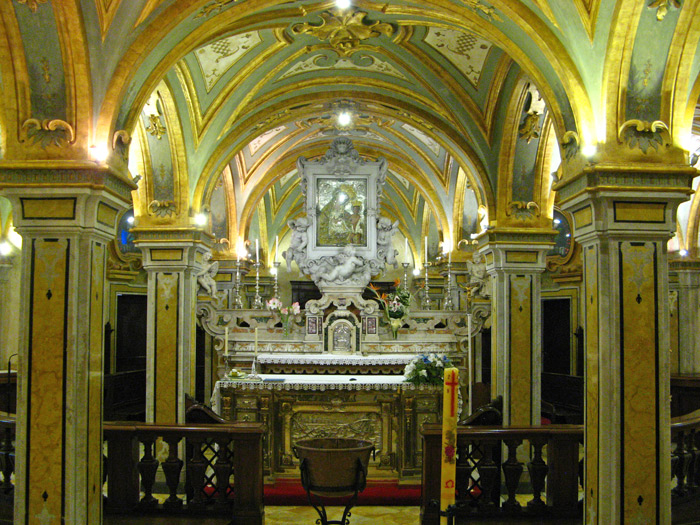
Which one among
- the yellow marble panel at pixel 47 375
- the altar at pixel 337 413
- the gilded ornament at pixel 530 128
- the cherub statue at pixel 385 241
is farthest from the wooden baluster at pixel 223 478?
the cherub statue at pixel 385 241

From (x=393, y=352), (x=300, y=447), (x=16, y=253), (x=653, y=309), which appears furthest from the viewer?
(x=16, y=253)

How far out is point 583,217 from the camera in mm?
5656

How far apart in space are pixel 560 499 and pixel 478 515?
2.40 ft

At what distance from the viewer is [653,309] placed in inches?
209

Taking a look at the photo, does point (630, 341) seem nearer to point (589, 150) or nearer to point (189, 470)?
point (589, 150)

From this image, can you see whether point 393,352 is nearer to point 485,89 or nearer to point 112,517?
point 485,89

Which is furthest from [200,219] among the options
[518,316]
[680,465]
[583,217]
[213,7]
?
[680,465]

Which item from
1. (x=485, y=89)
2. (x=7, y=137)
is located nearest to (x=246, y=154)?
(x=485, y=89)

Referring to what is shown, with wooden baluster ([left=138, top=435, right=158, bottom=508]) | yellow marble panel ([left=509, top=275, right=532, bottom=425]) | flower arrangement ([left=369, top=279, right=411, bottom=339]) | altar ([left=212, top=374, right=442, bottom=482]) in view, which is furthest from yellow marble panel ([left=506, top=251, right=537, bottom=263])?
wooden baluster ([left=138, top=435, right=158, bottom=508])

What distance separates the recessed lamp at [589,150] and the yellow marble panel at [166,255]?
19.5 ft

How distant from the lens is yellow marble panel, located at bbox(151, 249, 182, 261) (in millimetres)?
9492

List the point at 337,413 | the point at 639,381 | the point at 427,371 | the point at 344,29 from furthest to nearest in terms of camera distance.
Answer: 1. the point at 337,413
2. the point at 427,371
3. the point at 344,29
4. the point at 639,381

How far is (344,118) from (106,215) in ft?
22.4

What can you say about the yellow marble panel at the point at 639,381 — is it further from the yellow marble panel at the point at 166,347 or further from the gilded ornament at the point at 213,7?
the yellow marble panel at the point at 166,347
